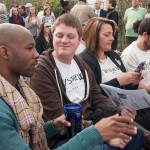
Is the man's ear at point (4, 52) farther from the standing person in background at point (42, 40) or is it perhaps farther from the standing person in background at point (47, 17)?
the standing person in background at point (47, 17)

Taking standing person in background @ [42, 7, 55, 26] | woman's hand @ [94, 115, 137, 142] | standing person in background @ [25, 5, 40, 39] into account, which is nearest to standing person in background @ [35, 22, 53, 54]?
standing person in background @ [42, 7, 55, 26]

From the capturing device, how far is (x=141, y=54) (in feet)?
12.2

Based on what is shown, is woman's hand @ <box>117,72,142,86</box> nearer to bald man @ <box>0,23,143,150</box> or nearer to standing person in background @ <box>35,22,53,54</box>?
bald man @ <box>0,23,143,150</box>

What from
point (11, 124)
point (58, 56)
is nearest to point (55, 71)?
point (58, 56)

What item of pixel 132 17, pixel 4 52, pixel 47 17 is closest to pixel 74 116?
pixel 4 52

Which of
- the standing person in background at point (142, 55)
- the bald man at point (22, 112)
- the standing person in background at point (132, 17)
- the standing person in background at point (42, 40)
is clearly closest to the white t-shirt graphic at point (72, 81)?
the bald man at point (22, 112)

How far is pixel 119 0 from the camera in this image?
1212 centimetres

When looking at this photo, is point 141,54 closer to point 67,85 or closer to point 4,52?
point 67,85

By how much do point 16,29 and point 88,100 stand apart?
1178mm

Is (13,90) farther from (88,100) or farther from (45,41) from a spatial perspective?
(45,41)

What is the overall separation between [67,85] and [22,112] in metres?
1.01

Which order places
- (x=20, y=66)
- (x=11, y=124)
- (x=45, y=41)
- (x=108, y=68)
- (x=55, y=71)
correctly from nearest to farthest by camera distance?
(x=11, y=124), (x=20, y=66), (x=55, y=71), (x=108, y=68), (x=45, y=41)

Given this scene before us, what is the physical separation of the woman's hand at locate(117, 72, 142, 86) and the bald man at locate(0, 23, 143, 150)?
1.12m

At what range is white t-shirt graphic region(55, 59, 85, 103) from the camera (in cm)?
279
